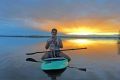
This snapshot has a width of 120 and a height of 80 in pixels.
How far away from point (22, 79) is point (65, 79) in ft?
6.02

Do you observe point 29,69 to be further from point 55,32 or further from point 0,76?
point 55,32

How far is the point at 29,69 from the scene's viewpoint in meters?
17.0

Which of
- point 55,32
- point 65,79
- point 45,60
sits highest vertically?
point 55,32

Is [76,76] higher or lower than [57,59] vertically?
lower

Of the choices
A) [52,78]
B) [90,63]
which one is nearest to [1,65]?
[90,63]

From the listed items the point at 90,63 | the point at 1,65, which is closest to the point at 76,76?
the point at 90,63

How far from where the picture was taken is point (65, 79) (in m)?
14.3

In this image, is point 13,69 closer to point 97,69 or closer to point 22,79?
point 22,79

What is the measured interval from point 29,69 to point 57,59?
404cm

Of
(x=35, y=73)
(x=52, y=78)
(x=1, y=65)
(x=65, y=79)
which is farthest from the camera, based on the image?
(x=1, y=65)

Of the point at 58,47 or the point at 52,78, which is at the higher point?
the point at 58,47

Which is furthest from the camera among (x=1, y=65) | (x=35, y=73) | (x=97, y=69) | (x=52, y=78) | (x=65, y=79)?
(x=1, y=65)

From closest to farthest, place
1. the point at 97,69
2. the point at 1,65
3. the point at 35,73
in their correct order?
the point at 35,73, the point at 97,69, the point at 1,65

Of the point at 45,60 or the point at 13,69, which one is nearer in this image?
the point at 45,60
